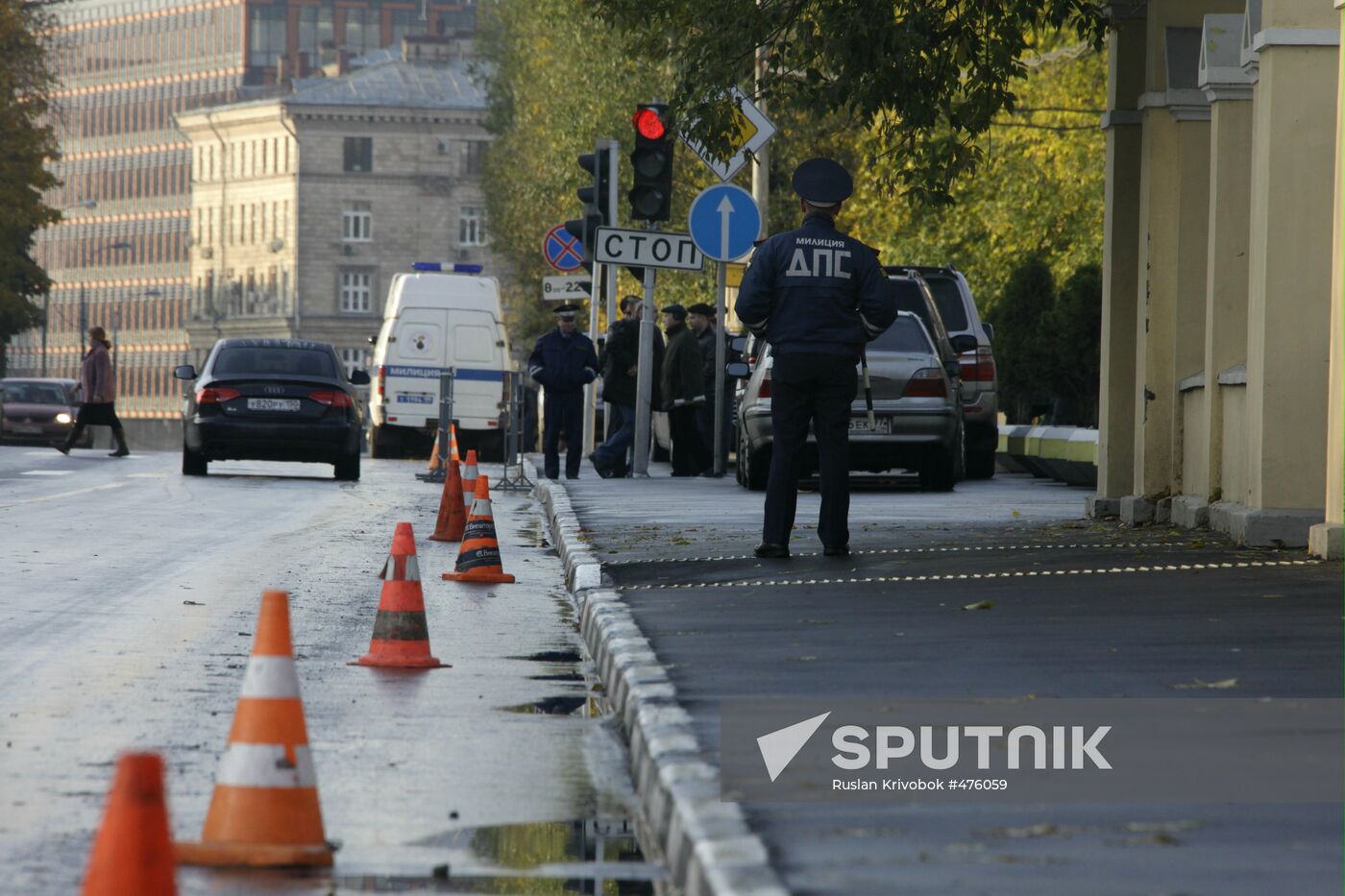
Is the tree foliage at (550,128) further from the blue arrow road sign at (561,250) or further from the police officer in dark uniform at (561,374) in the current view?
the police officer in dark uniform at (561,374)

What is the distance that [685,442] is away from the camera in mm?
28188

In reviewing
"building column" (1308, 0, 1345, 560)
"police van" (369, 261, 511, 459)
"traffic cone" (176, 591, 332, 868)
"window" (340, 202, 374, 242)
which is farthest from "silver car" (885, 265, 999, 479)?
"window" (340, 202, 374, 242)

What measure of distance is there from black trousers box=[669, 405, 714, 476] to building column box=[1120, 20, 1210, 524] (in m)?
10.1

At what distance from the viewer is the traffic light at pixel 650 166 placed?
82.2 feet

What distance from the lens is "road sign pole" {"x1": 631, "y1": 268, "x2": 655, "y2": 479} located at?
27.1 metres

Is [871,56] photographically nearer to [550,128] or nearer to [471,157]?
[550,128]

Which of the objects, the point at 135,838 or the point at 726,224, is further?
the point at 726,224

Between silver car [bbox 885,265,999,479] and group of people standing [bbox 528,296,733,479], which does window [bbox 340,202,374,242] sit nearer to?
silver car [bbox 885,265,999,479]

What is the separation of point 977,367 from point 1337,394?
15183 millimetres

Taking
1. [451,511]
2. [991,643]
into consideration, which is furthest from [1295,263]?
[451,511]

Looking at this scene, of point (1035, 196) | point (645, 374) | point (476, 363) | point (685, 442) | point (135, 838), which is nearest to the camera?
point (135, 838)

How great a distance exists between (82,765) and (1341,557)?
7500 mm

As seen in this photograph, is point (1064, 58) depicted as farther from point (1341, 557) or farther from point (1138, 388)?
point (1341, 557)

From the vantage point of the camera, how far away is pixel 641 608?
11.7 m
